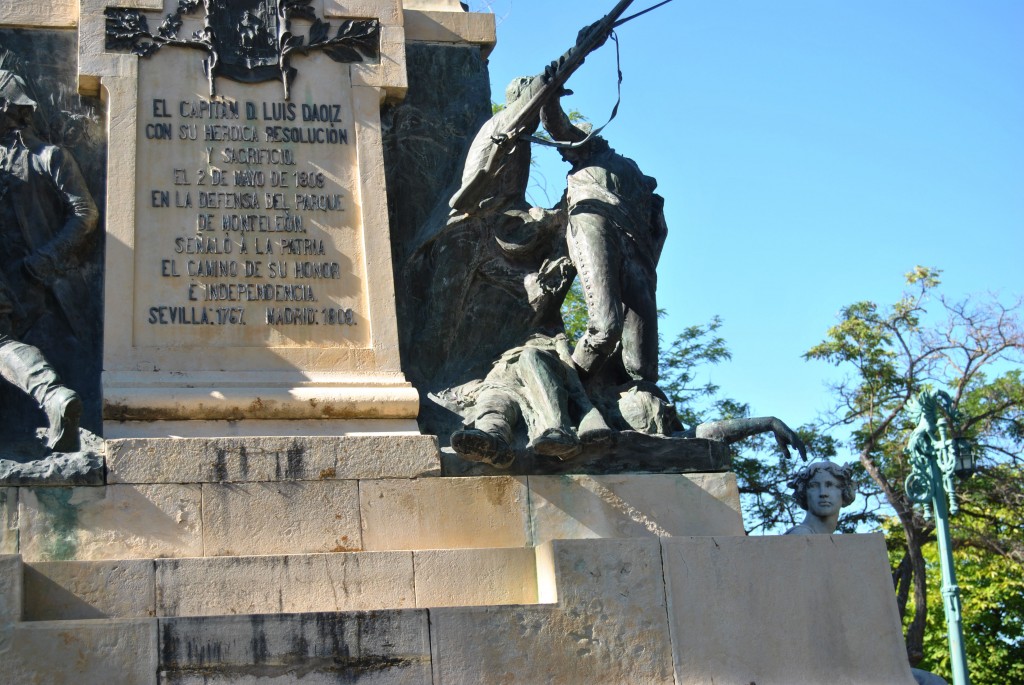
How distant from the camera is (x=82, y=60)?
979cm

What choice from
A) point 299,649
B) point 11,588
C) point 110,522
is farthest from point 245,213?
point 299,649

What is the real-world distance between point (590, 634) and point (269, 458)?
6.92ft

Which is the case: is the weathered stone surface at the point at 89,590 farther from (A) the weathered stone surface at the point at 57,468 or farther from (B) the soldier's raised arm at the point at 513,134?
(B) the soldier's raised arm at the point at 513,134

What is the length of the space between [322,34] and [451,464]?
3217mm

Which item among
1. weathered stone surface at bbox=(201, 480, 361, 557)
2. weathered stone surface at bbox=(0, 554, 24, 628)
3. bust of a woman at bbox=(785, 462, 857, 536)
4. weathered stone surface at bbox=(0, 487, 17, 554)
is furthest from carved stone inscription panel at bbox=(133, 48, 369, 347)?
bust of a woman at bbox=(785, 462, 857, 536)

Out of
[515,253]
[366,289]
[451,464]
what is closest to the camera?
[451,464]

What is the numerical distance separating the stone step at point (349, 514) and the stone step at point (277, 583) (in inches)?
8.7

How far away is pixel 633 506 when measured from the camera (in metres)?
9.02

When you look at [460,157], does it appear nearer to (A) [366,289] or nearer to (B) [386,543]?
(A) [366,289]

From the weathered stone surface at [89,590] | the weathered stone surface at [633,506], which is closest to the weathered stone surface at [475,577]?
the weathered stone surface at [633,506]

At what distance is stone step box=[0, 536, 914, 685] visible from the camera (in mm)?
7402

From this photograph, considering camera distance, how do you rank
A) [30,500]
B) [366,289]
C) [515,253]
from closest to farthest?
[30,500]
[366,289]
[515,253]

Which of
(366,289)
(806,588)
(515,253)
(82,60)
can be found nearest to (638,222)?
(515,253)

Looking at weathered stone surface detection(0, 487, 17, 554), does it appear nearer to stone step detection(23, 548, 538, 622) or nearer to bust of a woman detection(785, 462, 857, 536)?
stone step detection(23, 548, 538, 622)
